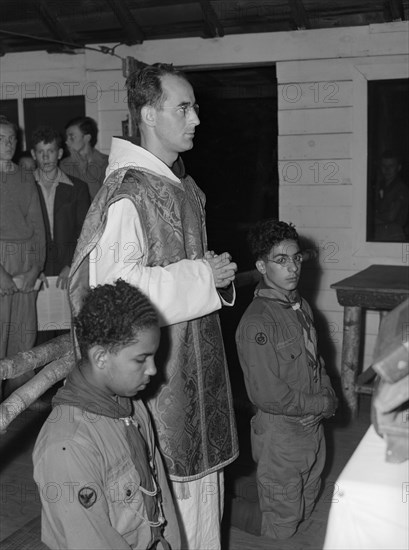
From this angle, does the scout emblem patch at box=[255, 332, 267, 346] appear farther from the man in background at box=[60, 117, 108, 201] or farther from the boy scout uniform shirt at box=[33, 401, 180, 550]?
A: the man in background at box=[60, 117, 108, 201]

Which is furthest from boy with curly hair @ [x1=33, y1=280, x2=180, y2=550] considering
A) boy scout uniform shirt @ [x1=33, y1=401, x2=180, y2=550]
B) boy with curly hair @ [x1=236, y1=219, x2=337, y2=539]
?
boy with curly hair @ [x1=236, y1=219, x2=337, y2=539]

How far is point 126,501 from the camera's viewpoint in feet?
5.88

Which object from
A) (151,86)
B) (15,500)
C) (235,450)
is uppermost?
(151,86)

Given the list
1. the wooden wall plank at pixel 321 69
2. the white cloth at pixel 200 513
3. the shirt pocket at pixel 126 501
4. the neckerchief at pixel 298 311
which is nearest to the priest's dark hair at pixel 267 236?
the neckerchief at pixel 298 311

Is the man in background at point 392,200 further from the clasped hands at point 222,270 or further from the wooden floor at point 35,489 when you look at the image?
the clasped hands at point 222,270

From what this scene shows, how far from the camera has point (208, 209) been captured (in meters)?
7.68

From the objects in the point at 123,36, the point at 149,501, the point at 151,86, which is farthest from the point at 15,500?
the point at 123,36

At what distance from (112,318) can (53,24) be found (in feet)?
14.3

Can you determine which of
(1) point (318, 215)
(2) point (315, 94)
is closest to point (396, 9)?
(2) point (315, 94)

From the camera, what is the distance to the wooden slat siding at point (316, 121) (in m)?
5.29

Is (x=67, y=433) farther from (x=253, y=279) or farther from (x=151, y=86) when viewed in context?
(x=253, y=279)

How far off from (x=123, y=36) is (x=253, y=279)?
8.88 ft

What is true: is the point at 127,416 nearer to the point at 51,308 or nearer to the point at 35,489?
the point at 35,489

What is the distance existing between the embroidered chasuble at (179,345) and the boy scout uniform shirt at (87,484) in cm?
48
